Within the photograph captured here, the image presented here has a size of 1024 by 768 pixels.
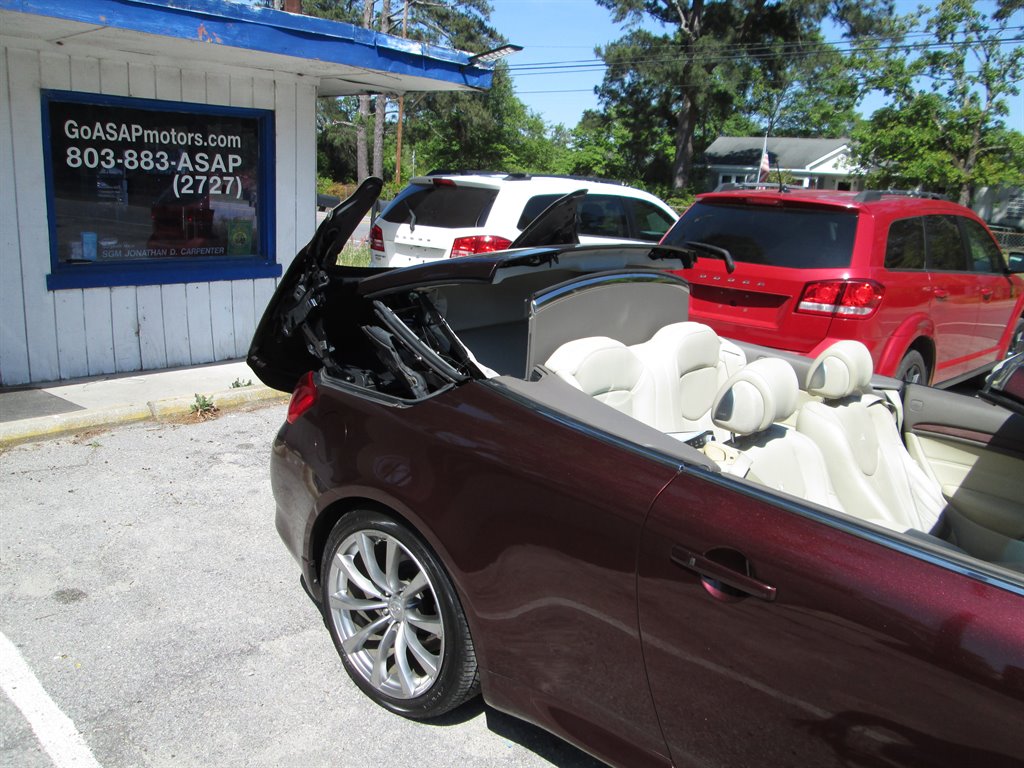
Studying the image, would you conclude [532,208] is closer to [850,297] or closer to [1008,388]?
[850,297]

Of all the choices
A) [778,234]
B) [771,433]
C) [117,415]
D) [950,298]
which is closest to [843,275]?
[778,234]

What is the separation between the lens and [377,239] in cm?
867

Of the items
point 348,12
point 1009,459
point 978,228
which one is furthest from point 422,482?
point 348,12

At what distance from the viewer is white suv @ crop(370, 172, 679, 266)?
7.52 meters

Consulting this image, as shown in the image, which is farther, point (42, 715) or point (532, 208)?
point (532, 208)

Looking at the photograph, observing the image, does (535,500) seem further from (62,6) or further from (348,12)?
(348,12)

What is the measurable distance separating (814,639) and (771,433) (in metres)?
1.33

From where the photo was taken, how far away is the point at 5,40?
5.65m

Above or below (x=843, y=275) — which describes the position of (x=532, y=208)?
above

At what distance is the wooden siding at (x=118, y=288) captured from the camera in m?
5.94

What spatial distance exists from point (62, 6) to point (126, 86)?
154 centimetres

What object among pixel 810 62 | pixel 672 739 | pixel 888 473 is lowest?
pixel 672 739

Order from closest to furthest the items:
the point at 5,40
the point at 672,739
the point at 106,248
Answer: the point at 672,739 → the point at 5,40 → the point at 106,248

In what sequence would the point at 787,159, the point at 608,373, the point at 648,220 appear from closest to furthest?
the point at 608,373, the point at 648,220, the point at 787,159
